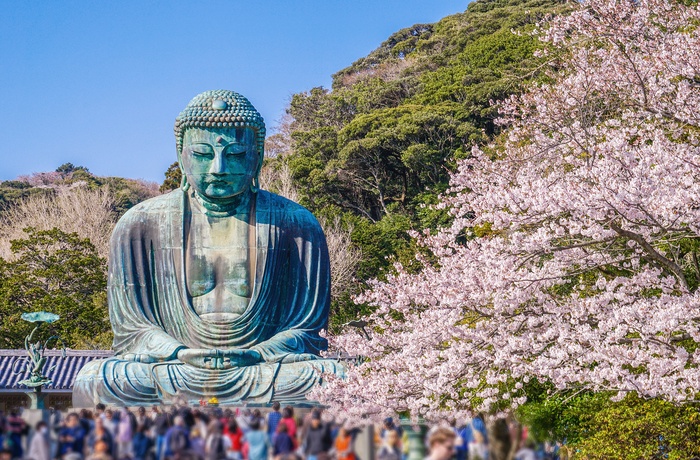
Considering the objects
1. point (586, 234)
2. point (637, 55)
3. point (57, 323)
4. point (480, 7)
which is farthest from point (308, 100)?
point (586, 234)

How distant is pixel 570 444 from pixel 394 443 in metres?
11.3

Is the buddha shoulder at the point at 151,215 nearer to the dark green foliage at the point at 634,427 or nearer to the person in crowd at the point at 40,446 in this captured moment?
the dark green foliage at the point at 634,427

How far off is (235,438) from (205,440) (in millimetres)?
223

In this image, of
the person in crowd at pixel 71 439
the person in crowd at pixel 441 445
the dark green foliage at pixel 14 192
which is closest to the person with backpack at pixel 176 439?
the person in crowd at pixel 71 439

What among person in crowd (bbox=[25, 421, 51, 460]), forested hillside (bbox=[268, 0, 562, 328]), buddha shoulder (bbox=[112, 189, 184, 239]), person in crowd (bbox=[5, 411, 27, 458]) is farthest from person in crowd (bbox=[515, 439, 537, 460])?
forested hillside (bbox=[268, 0, 562, 328])

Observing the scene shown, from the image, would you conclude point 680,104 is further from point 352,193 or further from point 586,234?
point 352,193

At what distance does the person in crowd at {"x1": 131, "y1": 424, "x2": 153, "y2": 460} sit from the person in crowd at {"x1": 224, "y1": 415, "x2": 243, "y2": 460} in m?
0.58

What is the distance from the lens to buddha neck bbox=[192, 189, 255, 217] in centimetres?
1559

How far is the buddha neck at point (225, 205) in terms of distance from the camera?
15594 mm

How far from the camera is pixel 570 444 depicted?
18.1 metres

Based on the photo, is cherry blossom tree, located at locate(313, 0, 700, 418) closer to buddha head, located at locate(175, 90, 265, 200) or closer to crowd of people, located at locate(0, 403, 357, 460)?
buddha head, located at locate(175, 90, 265, 200)

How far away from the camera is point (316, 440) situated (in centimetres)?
781

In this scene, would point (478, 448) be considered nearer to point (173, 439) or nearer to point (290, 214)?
point (173, 439)

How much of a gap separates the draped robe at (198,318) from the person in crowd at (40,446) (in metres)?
6.49
